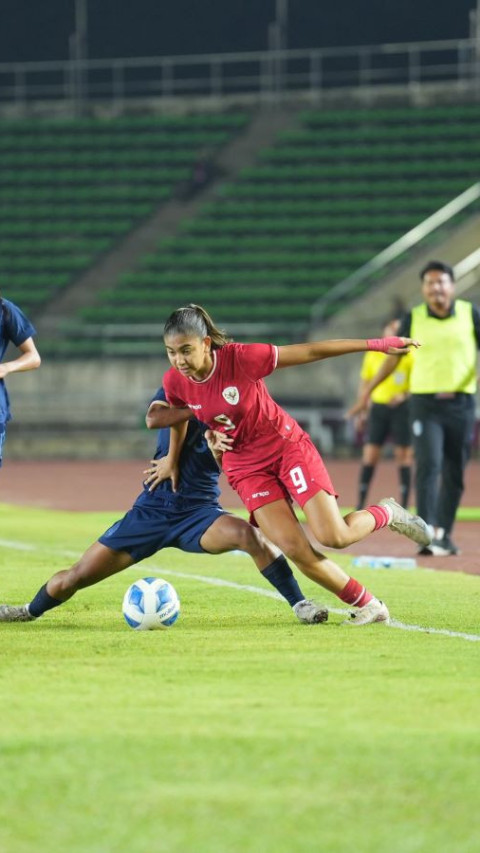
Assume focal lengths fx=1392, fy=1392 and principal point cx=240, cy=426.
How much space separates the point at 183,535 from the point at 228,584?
2348 mm

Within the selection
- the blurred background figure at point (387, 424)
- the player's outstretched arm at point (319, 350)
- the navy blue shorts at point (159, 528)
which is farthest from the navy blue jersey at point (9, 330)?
the blurred background figure at point (387, 424)

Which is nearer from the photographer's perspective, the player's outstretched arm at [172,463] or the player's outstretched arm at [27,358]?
the player's outstretched arm at [172,463]

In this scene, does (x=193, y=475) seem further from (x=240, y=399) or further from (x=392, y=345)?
(x=392, y=345)

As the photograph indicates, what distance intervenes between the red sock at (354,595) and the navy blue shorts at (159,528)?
791 millimetres

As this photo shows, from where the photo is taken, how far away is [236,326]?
A: 3191 cm

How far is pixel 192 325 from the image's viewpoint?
23.0ft

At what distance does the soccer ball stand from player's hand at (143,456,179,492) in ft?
1.76

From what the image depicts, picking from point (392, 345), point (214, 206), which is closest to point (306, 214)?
point (214, 206)

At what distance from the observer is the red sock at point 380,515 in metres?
7.79

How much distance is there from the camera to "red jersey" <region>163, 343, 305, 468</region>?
7.20 meters

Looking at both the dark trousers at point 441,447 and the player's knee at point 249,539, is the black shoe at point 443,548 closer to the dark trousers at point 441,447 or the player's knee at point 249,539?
the dark trousers at point 441,447

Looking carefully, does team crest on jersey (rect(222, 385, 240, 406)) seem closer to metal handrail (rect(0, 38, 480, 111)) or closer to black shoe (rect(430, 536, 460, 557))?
black shoe (rect(430, 536, 460, 557))

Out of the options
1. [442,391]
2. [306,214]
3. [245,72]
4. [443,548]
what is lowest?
[443,548]

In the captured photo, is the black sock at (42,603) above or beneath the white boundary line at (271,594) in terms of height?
above
